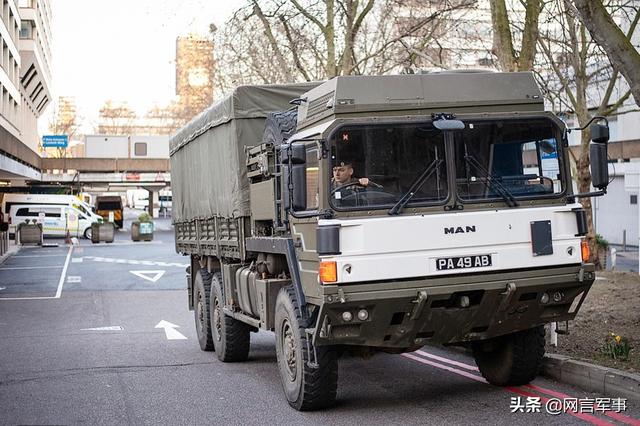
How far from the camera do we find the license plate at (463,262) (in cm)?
795

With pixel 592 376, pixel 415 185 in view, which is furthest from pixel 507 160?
pixel 592 376

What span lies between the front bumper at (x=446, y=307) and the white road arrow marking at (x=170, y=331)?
7.97 meters

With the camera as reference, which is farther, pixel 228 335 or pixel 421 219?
pixel 228 335

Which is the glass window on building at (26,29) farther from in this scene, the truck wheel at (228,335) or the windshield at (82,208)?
the truck wheel at (228,335)

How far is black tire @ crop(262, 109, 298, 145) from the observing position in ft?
32.1

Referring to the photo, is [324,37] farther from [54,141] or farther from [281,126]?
[54,141]

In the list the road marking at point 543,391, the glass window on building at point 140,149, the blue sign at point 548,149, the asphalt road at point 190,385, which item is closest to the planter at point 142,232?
the glass window on building at point 140,149

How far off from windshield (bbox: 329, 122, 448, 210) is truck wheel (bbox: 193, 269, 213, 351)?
5.75 metres

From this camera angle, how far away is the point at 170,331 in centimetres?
1664

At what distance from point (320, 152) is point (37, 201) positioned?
5525 cm

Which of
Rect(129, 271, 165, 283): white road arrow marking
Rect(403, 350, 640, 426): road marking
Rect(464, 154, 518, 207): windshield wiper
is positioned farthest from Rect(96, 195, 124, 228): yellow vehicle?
Rect(464, 154, 518, 207): windshield wiper

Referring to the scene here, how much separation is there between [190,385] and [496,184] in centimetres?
423

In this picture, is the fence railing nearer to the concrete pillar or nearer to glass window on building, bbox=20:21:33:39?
glass window on building, bbox=20:21:33:39

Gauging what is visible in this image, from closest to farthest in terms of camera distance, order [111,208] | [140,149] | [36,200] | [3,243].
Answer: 1. [3,243]
2. [36,200]
3. [111,208]
4. [140,149]
